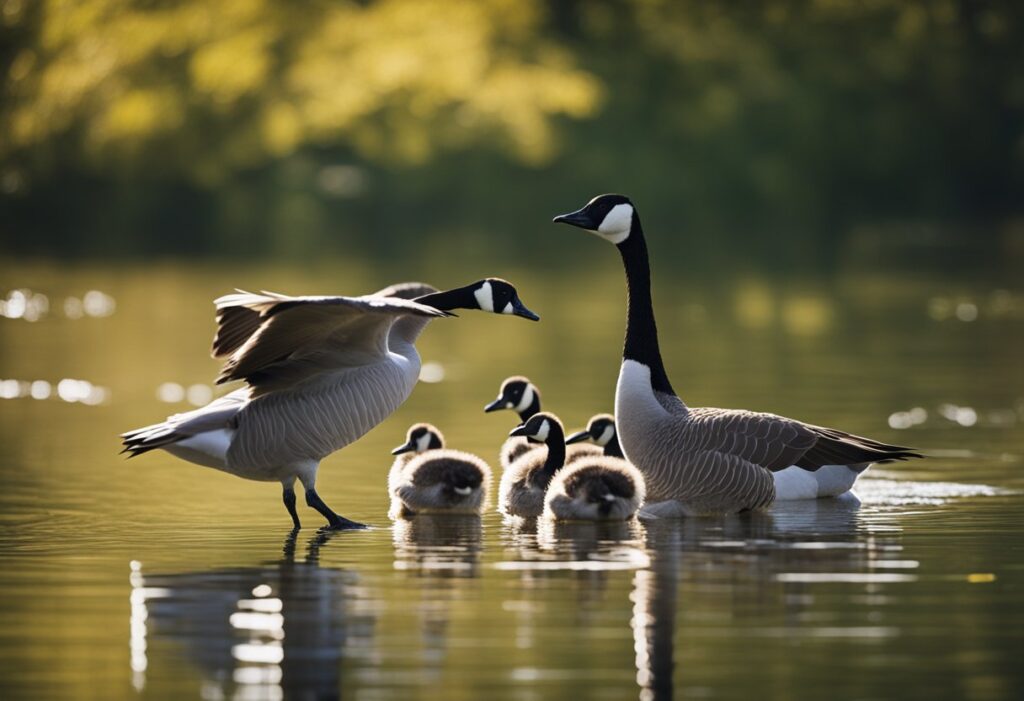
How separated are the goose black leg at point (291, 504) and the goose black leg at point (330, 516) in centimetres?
11

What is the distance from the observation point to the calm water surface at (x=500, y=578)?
7613mm

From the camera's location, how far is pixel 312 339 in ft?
37.6

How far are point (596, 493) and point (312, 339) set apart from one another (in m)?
1.96

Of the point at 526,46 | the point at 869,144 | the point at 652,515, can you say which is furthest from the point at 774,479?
the point at 526,46

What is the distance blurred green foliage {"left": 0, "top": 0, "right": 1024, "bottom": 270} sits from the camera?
70250mm

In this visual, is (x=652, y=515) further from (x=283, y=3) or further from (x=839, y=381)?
(x=283, y=3)

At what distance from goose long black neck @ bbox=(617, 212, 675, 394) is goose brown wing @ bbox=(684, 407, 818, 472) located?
38 cm

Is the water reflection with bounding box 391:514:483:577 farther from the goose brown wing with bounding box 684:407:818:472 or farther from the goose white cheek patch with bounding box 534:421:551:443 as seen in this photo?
the goose brown wing with bounding box 684:407:818:472

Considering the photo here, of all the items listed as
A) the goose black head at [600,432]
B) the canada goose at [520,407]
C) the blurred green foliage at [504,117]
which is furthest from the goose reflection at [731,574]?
the blurred green foliage at [504,117]

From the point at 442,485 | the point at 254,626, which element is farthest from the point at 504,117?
the point at 254,626

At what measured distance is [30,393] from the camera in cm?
2022

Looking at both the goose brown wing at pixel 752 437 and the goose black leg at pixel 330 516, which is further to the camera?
the goose brown wing at pixel 752 437

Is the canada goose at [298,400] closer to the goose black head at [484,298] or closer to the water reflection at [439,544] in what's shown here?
the water reflection at [439,544]

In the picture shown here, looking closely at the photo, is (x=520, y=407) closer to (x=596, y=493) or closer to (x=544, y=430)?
(x=544, y=430)
